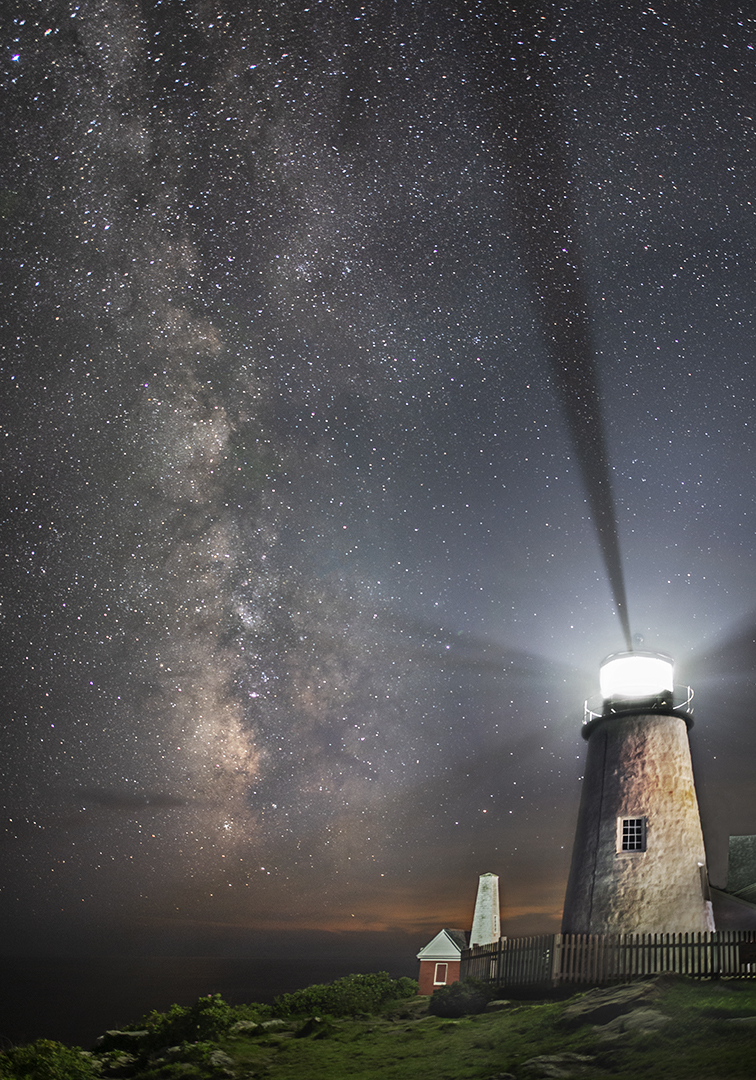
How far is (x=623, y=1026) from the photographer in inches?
575

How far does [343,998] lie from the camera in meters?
24.2

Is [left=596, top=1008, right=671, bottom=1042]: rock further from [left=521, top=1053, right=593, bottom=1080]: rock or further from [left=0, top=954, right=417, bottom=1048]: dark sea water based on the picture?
[left=0, top=954, right=417, bottom=1048]: dark sea water

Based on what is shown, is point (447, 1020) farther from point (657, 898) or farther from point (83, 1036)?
point (83, 1036)

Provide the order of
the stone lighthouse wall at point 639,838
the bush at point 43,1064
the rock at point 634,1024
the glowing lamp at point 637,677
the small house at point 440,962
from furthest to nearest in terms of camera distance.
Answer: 1. the small house at point 440,962
2. the glowing lamp at point 637,677
3. the stone lighthouse wall at point 639,838
4. the bush at point 43,1064
5. the rock at point 634,1024

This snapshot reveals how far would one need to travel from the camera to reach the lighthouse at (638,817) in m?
21.1

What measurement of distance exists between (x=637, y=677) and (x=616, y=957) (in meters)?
8.65

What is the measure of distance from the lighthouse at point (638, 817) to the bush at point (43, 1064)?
1468cm

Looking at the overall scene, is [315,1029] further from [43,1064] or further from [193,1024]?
[43,1064]

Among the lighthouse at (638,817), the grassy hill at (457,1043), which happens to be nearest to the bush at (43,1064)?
the grassy hill at (457,1043)

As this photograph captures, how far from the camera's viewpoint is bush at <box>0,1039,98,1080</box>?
65.3 feet

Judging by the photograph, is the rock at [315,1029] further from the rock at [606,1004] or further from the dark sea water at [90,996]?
the dark sea water at [90,996]

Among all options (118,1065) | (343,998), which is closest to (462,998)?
(343,998)

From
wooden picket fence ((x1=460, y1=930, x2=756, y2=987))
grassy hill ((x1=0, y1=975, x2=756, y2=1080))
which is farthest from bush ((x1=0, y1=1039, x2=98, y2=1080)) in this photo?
wooden picket fence ((x1=460, y1=930, x2=756, y2=987))

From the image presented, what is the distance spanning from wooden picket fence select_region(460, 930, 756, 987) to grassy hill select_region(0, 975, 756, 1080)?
68 centimetres
